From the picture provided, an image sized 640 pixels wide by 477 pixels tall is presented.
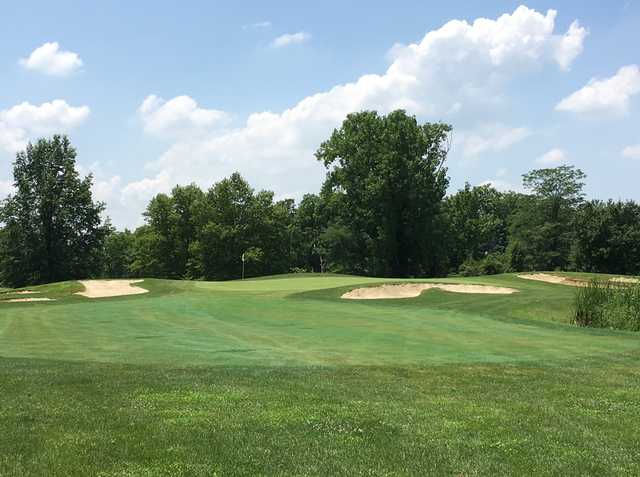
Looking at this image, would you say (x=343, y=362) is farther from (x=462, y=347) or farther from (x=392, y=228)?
(x=392, y=228)

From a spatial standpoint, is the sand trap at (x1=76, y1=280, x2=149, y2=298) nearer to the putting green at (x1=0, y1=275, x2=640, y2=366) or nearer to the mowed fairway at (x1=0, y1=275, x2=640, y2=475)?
the putting green at (x1=0, y1=275, x2=640, y2=366)

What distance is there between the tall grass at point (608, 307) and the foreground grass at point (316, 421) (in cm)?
1105

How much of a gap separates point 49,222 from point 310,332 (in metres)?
59.3

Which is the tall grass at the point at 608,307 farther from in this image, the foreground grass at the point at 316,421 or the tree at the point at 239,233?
the tree at the point at 239,233

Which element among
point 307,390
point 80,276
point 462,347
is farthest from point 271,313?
point 80,276

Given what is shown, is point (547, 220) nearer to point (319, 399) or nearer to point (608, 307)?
point (608, 307)

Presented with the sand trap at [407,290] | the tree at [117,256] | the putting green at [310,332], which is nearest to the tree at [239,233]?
the tree at [117,256]

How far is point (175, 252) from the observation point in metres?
81.9

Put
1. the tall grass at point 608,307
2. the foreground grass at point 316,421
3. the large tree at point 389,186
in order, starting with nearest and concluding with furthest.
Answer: the foreground grass at point 316,421, the tall grass at point 608,307, the large tree at point 389,186

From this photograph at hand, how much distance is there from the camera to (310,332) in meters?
16.1

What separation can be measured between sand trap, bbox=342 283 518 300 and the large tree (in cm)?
3370

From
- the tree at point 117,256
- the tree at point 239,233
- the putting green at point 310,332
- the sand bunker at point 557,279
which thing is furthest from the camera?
the tree at point 117,256

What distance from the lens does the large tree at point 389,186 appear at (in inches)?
2475

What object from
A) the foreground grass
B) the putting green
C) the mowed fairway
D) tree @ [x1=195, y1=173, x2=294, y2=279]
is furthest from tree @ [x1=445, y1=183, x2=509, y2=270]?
the foreground grass
